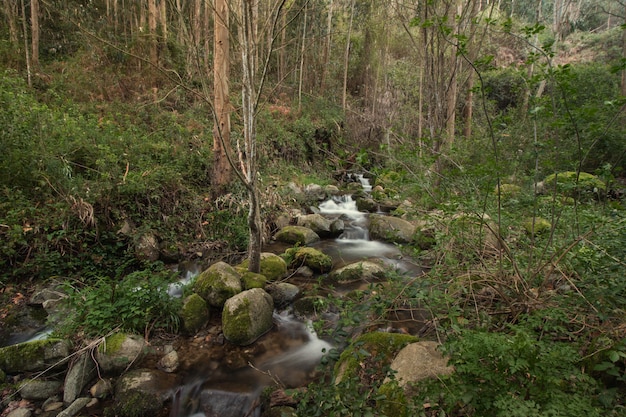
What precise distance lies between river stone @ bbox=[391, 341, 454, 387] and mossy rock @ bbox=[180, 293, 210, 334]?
2.57 metres

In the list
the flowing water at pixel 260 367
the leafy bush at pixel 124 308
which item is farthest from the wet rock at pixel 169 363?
the leafy bush at pixel 124 308

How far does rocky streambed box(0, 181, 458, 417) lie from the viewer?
10.0 ft

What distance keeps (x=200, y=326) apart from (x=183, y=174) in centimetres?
362

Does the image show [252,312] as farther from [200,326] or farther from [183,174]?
[183,174]

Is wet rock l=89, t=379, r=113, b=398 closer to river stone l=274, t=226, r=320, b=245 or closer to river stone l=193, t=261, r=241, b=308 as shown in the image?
river stone l=193, t=261, r=241, b=308

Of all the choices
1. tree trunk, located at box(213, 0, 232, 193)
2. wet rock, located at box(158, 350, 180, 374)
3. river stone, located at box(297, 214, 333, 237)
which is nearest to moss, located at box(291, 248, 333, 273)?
river stone, located at box(297, 214, 333, 237)

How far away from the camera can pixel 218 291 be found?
437 cm

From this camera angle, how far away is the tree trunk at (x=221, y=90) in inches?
221

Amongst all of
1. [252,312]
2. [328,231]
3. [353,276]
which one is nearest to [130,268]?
[252,312]

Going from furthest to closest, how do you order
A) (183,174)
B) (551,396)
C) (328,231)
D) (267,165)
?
(267,165) → (328,231) → (183,174) → (551,396)

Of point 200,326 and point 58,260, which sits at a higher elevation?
point 58,260

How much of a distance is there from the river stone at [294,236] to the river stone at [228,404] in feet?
12.6

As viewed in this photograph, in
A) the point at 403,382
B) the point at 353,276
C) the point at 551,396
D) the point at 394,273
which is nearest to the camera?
the point at 551,396

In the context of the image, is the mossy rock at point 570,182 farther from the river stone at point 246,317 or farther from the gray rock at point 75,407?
the gray rock at point 75,407
